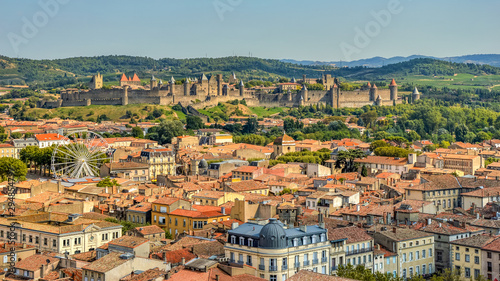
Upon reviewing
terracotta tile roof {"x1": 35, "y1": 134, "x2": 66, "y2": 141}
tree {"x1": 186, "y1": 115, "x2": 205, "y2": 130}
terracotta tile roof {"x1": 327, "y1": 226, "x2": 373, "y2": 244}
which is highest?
tree {"x1": 186, "y1": 115, "x2": 205, "y2": 130}

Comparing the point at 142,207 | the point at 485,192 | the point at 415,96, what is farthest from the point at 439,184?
the point at 415,96

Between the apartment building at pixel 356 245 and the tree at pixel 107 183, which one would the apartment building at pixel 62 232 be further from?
the tree at pixel 107 183

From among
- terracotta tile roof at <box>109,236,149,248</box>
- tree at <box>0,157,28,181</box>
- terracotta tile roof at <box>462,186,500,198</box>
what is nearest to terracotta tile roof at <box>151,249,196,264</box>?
terracotta tile roof at <box>109,236,149,248</box>

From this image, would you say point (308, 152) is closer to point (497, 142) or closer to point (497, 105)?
point (497, 142)

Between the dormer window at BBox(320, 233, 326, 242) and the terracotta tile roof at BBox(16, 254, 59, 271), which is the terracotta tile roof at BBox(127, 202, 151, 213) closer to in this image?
the terracotta tile roof at BBox(16, 254, 59, 271)

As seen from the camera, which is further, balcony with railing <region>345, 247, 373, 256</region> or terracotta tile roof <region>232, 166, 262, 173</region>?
terracotta tile roof <region>232, 166, 262, 173</region>

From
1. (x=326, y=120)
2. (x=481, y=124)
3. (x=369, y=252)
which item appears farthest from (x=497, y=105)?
(x=369, y=252)
